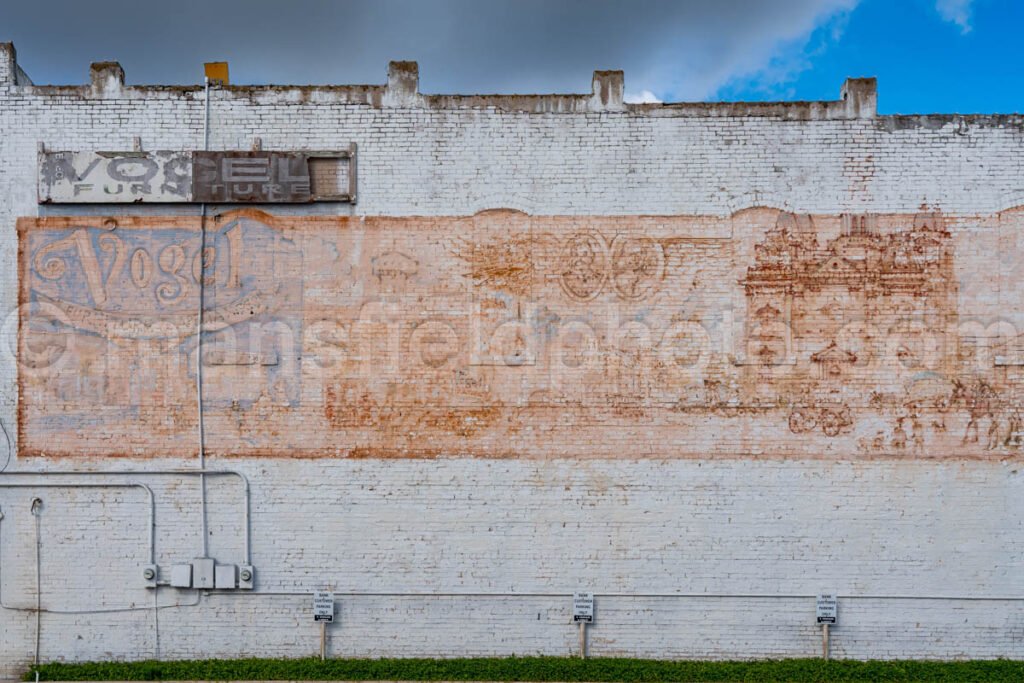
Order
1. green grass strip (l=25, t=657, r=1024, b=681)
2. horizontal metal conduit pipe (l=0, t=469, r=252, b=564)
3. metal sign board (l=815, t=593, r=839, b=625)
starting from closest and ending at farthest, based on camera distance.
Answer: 1. green grass strip (l=25, t=657, r=1024, b=681)
2. metal sign board (l=815, t=593, r=839, b=625)
3. horizontal metal conduit pipe (l=0, t=469, r=252, b=564)

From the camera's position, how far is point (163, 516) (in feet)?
21.8

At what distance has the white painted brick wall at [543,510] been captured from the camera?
658 centimetres

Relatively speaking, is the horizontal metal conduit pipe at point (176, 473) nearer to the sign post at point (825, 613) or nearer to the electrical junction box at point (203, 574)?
the electrical junction box at point (203, 574)

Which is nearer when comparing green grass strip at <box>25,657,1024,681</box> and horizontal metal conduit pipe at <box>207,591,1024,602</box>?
green grass strip at <box>25,657,1024,681</box>

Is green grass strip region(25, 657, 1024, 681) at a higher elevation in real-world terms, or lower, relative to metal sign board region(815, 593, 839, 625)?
lower

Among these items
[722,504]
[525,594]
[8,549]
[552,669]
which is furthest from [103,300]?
[722,504]

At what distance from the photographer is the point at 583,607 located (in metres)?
6.59

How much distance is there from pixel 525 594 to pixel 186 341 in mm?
Result: 4671

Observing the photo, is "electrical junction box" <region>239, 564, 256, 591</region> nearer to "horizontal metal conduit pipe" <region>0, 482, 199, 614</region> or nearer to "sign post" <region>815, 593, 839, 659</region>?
"horizontal metal conduit pipe" <region>0, 482, 199, 614</region>

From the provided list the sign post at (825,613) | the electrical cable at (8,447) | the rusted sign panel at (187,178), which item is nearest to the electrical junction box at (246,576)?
the electrical cable at (8,447)

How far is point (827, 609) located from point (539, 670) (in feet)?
10.4

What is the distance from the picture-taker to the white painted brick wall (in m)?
6.58

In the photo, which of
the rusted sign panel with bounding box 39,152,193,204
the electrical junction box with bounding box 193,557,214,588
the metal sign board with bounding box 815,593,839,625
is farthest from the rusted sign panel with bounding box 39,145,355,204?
the metal sign board with bounding box 815,593,839,625

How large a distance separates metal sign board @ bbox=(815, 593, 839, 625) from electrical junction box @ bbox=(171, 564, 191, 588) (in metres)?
6.81
